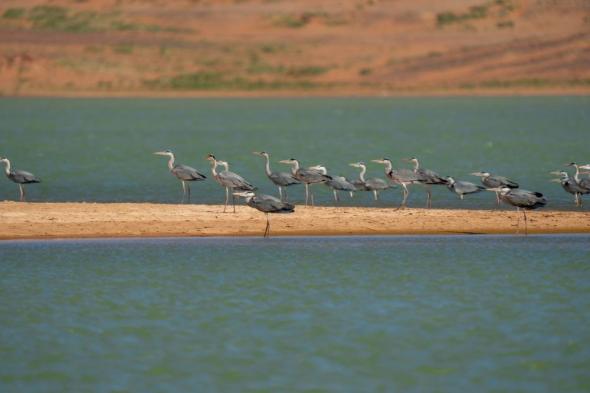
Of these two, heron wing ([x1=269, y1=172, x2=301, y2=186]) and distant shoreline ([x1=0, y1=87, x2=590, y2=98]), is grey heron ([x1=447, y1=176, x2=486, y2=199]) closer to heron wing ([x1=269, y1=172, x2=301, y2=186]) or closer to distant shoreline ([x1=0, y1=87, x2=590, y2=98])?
heron wing ([x1=269, y1=172, x2=301, y2=186])

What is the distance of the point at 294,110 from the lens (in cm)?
12719

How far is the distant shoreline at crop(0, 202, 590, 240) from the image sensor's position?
107 feet

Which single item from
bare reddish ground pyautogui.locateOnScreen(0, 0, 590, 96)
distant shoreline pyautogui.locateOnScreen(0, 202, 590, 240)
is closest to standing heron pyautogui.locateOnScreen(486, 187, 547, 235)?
distant shoreline pyautogui.locateOnScreen(0, 202, 590, 240)

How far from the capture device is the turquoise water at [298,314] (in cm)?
2045

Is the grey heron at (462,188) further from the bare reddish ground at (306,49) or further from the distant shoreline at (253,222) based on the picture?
the bare reddish ground at (306,49)

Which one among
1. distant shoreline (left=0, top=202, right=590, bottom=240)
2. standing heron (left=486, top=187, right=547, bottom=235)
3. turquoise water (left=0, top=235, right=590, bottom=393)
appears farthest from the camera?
distant shoreline (left=0, top=202, right=590, bottom=240)

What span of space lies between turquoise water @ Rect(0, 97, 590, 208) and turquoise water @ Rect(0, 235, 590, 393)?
9359 mm

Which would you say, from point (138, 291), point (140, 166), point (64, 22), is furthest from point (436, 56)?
point (138, 291)

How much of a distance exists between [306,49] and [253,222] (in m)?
125

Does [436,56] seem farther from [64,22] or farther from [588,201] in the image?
[588,201]

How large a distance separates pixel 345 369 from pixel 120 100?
130m

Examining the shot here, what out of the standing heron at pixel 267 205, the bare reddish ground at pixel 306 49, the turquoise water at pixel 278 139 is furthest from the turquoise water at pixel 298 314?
the bare reddish ground at pixel 306 49

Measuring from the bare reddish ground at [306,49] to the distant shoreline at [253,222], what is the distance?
11404 cm

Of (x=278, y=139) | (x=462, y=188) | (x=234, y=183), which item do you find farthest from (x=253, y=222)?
(x=278, y=139)
